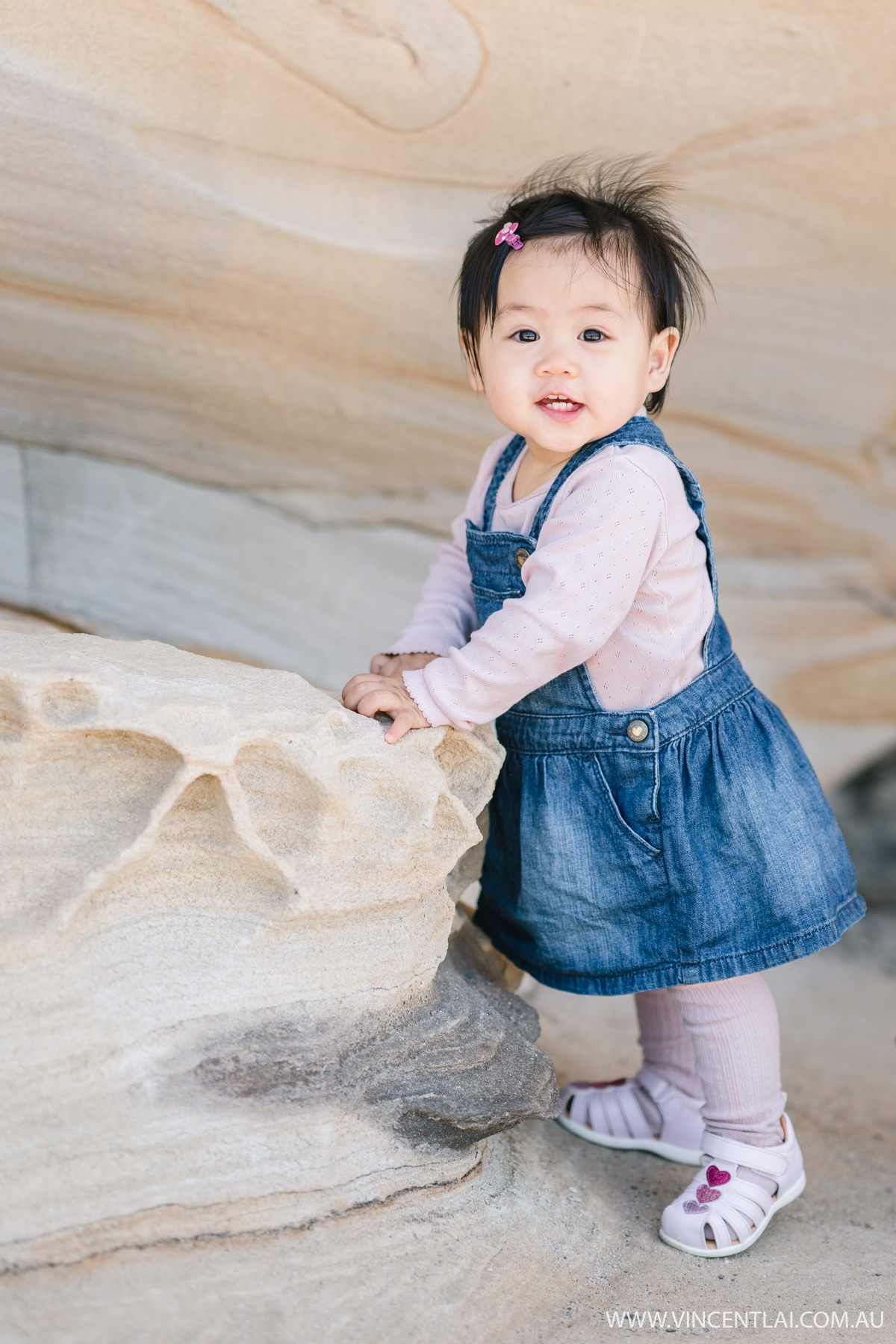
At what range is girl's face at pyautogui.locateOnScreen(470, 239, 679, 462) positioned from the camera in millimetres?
1278

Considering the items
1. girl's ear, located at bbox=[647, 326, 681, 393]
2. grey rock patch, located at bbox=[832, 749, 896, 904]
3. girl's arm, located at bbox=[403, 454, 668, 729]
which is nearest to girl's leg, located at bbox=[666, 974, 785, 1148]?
girl's arm, located at bbox=[403, 454, 668, 729]

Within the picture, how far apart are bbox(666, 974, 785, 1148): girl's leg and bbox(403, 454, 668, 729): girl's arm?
16.6 inches

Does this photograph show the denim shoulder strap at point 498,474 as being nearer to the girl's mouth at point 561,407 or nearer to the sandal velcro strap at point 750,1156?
the girl's mouth at point 561,407

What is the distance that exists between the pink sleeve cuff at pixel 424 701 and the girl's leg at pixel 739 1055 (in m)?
0.44

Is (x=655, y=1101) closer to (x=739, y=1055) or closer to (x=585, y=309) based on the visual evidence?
(x=739, y=1055)

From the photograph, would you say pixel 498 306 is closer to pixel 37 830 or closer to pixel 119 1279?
pixel 37 830

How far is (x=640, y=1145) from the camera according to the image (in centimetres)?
Answer: 156

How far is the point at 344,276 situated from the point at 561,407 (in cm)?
66

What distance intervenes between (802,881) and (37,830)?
0.78 metres

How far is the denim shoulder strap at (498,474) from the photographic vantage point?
4.75ft

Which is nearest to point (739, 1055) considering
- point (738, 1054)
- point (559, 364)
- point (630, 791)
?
point (738, 1054)

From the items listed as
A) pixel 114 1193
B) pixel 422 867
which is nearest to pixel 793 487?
pixel 422 867

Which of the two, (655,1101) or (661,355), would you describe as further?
(655,1101)

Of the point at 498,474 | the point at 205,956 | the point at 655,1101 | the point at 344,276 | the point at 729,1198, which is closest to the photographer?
the point at 205,956
